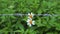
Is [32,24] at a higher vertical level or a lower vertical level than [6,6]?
lower

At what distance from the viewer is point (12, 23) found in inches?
110

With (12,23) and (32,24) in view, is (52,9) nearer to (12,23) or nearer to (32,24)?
(32,24)

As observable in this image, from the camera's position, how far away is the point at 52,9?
2885 millimetres

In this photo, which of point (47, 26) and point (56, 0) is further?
point (56, 0)

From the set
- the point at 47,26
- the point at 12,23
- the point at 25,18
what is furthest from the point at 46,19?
the point at 12,23

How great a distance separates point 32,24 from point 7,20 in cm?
36

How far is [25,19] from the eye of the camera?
2727 millimetres

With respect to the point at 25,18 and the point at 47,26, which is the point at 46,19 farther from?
the point at 25,18

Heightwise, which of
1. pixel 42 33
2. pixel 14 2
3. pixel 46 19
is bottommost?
pixel 42 33

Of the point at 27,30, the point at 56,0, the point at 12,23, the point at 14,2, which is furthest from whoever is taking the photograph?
the point at 56,0

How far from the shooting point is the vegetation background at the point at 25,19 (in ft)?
8.89

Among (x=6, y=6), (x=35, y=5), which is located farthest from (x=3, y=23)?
(x=35, y=5)

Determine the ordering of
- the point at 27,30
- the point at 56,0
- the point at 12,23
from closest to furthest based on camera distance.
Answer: the point at 27,30
the point at 12,23
the point at 56,0

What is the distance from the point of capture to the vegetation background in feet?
8.89
